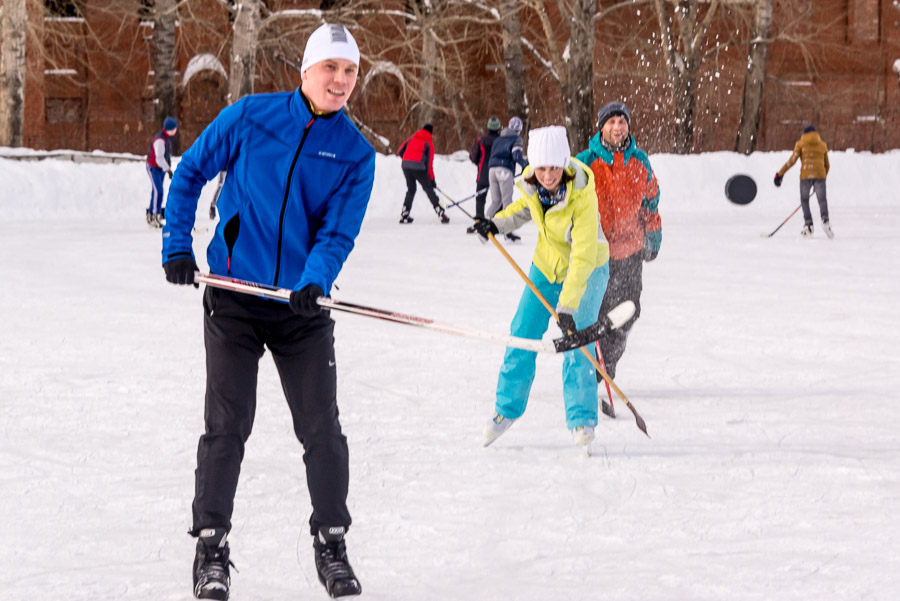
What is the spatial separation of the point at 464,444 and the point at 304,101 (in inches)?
92.6

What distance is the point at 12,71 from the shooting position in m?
20.5

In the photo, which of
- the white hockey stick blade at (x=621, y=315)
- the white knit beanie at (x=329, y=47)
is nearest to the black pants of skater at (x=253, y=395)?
the white knit beanie at (x=329, y=47)

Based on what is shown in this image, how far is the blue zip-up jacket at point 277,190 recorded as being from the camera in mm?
3201

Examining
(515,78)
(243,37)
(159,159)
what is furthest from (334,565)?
(515,78)

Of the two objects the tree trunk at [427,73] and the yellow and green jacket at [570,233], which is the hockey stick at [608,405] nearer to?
the yellow and green jacket at [570,233]

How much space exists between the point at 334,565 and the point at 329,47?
138cm

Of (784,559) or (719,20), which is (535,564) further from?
(719,20)

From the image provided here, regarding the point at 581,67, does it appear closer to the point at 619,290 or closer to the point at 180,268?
the point at 619,290

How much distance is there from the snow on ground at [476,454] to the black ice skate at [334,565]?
0.10 metres

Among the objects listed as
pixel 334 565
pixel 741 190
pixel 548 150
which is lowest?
pixel 334 565

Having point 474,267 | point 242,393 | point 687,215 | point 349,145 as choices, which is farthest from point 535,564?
point 687,215

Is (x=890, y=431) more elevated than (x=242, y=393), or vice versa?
(x=242, y=393)

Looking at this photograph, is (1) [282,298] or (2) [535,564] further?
(2) [535,564]

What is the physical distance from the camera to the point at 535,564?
369cm
